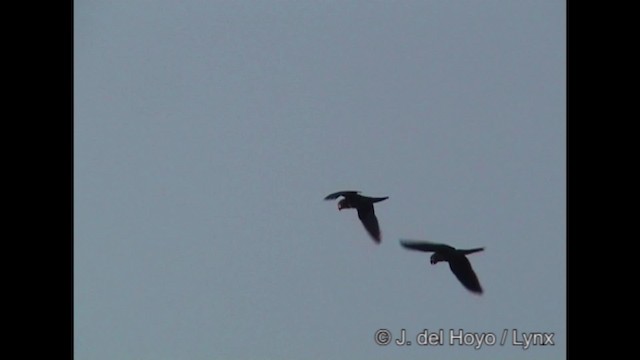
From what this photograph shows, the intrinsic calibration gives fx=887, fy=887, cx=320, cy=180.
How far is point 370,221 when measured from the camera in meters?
2.12

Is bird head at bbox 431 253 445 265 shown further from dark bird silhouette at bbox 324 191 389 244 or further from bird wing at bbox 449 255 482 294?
dark bird silhouette at bbox 324 191 389 244

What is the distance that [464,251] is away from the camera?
2092mm

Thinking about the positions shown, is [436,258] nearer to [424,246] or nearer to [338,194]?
[424,246]

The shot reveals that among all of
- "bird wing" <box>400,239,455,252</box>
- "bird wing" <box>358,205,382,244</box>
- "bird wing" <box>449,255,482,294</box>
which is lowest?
"bird wing" <box>449,255,482,294</box>

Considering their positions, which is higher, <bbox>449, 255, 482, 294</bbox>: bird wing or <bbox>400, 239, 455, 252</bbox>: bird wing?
<bbox>400, 239, 455, 252</bbox>: bird wing

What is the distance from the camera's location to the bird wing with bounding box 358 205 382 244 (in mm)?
2117

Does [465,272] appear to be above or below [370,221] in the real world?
below

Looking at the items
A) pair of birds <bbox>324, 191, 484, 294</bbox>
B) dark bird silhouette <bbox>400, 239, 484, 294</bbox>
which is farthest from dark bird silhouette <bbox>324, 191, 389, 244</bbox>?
dark bird silhouette <bbox>400, 239, 484, 294</bbox>

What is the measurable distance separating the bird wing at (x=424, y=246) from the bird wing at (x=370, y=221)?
0.06 m

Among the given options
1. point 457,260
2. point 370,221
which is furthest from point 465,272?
point 370,221

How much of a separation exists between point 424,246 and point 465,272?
0.11 meters

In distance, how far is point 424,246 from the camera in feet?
6.88
